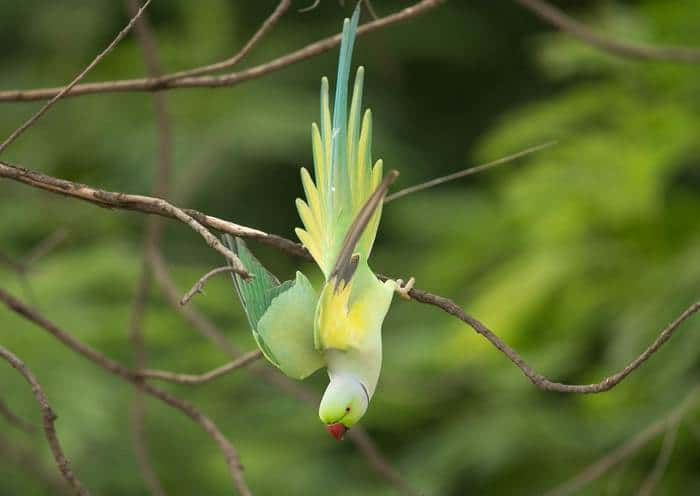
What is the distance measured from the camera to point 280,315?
5.46 ft

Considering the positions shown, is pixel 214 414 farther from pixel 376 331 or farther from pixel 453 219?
pixel 376 331

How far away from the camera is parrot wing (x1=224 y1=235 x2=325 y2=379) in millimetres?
1656

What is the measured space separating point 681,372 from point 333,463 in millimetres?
1539

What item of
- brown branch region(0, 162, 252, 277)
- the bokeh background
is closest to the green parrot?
brown branch region(0, 162, 252, 277)

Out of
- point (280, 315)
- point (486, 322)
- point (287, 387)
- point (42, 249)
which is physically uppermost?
point (486, 322)

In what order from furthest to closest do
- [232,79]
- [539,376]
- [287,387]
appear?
[287,387] < [232,79] < [539,376]

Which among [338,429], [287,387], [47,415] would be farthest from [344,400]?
[287,387]

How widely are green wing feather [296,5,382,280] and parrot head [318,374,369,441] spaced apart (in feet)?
0.50

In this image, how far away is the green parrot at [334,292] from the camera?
1.65 metres

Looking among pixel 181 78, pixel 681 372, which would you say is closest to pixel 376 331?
pixel 181 78

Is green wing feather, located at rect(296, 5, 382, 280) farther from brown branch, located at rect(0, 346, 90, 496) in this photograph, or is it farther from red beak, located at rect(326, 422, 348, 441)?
brown branch, located at rect(0, 346, 90, 496)

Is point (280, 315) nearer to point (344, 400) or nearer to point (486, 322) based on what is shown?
point (344, 400)

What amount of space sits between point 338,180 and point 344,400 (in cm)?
31

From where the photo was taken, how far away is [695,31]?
3.93m
